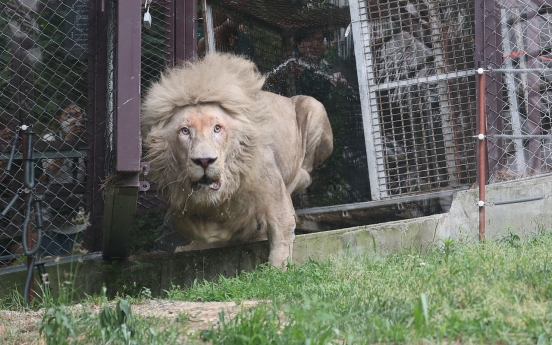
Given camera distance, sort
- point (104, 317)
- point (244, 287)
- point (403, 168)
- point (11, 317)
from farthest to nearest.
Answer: point (403, 168) < point (244, 287) < point (11, 317) < point (104, 317)

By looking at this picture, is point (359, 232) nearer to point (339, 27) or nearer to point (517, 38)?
point (517, 38)

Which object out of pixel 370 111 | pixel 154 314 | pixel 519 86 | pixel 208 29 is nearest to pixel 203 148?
pixel 154 314

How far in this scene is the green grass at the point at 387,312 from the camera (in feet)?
11.6

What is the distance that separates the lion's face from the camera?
629cm

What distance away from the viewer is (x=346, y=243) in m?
6.99

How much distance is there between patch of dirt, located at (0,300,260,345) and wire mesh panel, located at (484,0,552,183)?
4.02 metres

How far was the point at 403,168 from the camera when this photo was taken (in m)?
8.68

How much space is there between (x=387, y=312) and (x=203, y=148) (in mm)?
2752

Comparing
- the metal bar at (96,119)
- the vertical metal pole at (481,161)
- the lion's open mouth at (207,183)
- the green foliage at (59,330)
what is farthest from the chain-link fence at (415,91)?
the green foliage at (59,330)

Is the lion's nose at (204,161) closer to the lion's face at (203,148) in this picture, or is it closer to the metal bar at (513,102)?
the lion's face at (203,148)

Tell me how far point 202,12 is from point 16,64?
2207 millimetres

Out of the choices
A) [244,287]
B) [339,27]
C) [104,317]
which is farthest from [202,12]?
[104,317]

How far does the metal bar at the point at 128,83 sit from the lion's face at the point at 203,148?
435mm

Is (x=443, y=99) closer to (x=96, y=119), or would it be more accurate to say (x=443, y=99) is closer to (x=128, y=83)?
(x=128, y=83)
